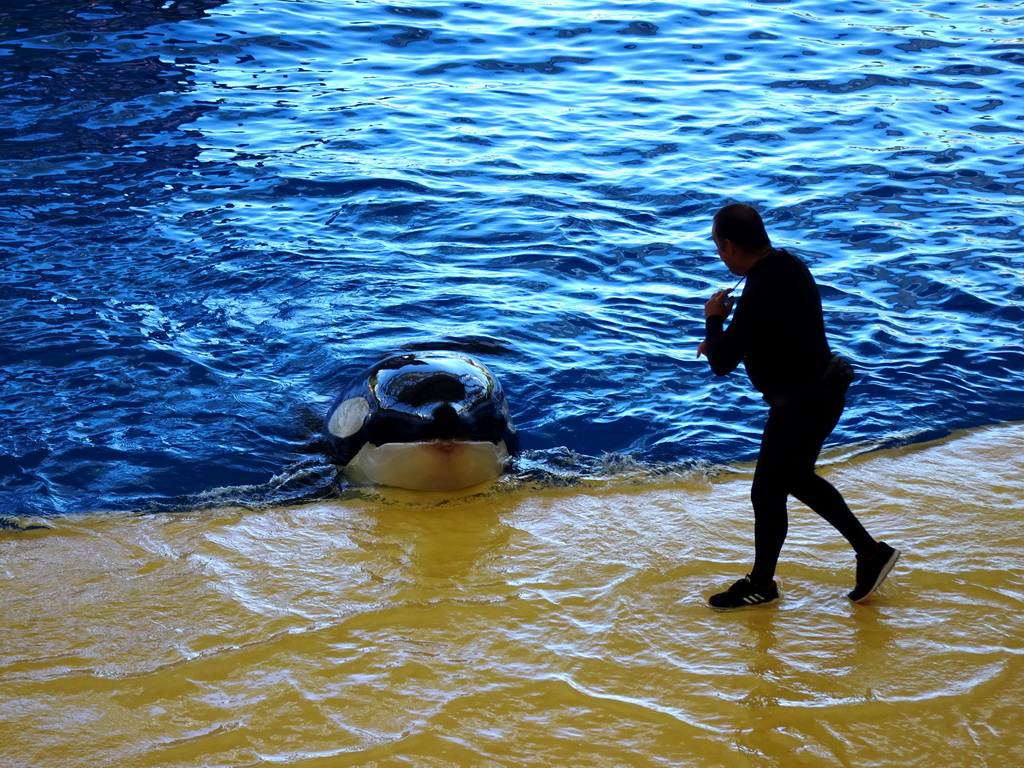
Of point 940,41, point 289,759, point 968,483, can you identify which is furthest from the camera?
→ point 940,41

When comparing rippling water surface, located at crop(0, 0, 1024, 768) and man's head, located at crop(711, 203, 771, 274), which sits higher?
man's head, located at crop(711, 203, 771, 274)

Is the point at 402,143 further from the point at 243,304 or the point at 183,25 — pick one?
the point at 183,25

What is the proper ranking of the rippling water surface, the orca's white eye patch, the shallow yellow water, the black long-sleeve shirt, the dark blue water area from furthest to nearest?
the dark blue water area
the orca's white eye patch
the black long-sleeve shirt
the rippling water surface
the shallow yellow water

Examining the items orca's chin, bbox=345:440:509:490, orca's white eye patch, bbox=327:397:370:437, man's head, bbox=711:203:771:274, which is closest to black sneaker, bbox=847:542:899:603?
man's head, bbox=711:203:771:274

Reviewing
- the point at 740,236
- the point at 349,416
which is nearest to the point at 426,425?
the point at 349,416

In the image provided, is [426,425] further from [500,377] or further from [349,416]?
[500,377]

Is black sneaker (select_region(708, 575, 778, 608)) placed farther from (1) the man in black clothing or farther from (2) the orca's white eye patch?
(2) the orca's white eye patch

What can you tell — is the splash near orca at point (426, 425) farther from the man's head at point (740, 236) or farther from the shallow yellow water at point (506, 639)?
the man's head at point (740, 236)

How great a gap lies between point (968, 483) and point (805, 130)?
23.6 feet

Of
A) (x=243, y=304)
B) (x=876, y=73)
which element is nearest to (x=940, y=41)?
(x=876, y=73)

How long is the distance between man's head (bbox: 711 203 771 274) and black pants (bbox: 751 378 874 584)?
52 cm

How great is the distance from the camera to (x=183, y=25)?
45.2 ft

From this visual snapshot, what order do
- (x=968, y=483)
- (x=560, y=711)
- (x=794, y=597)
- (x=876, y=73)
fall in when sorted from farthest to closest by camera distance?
(x=876, y=73), (x=968, y=483), (x=794, y=597), (x=560, y=711)

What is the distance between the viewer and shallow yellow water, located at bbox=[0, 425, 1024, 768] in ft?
10.3
